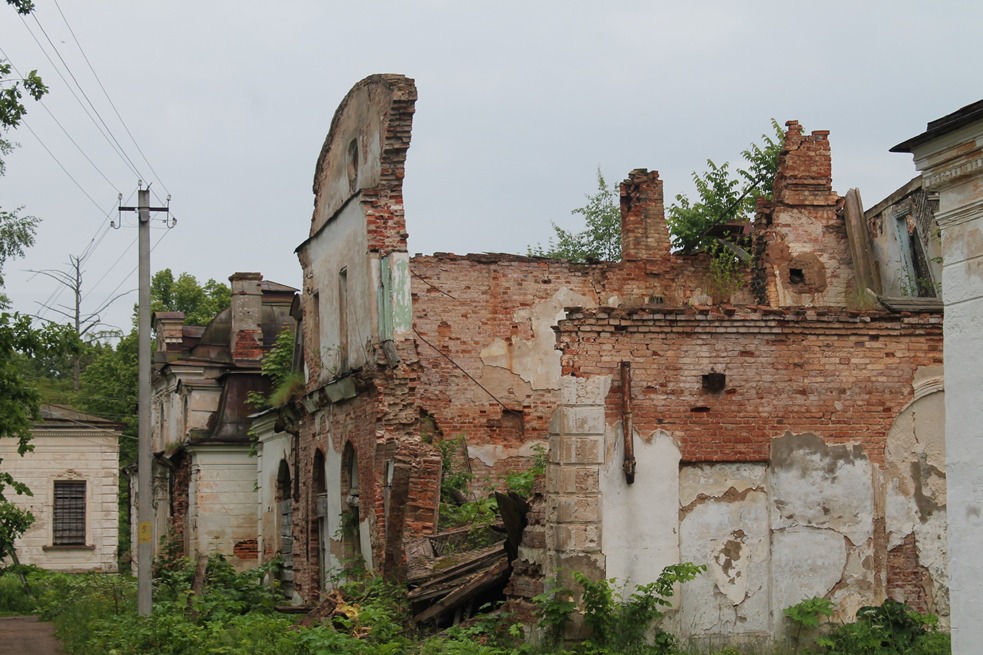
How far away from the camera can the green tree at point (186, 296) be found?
54.2 meters

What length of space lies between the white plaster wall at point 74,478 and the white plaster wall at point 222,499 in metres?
8.07

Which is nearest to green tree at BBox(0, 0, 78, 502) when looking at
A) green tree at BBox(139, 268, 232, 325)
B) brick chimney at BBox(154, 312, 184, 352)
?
brick chimney at BBox(154, 312, 184, 352)

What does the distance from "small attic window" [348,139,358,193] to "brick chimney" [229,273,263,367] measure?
1084 centimetres

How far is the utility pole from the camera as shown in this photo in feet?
66.8

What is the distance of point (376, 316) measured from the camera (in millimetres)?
20656

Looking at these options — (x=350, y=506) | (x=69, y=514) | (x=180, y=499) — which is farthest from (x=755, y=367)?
(x=69, y=514)

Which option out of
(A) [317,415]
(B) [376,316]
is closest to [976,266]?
(B) [376,316]

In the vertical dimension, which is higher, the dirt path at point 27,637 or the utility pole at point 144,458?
the utility pole at point 144,458

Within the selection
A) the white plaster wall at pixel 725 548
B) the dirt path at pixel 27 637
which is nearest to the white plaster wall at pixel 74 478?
the dirt path at pixel 27 637

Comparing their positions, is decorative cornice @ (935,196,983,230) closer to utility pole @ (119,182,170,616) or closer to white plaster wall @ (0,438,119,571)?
utility pole @ (119,182,170,616)

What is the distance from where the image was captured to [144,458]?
20.8 metres

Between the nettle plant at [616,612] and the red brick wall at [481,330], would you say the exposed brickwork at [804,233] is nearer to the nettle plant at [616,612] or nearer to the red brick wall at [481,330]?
the red brick wall at [481,330]

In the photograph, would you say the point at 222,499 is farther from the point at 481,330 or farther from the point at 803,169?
the point at 803,169

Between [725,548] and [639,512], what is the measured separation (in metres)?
1.02
